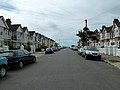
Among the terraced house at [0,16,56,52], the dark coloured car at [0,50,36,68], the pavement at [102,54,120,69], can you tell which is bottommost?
the pavement at [102,54,120,69]

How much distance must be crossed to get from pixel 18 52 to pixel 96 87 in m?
9.30

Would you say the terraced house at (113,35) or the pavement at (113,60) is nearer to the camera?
the pavement at (113,60)

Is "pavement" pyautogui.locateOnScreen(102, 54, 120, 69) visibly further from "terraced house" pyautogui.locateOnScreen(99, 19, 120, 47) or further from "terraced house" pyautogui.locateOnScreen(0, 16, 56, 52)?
"terraced house" pyautogui.locateOnScreen(99, 19, 120, 47)

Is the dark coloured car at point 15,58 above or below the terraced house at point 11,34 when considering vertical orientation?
below

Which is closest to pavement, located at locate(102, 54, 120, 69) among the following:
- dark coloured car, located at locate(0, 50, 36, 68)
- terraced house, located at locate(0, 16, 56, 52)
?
dark coloured car, located at locate(0, 50, 36, 68)

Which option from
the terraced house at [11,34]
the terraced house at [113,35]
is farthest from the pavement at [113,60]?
the terraced house at [113,35]

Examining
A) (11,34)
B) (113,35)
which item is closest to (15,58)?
(11,34)

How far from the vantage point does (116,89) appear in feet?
27.7

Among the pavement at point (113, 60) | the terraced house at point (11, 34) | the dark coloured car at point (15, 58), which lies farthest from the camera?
the terraced house at point (11, 34)

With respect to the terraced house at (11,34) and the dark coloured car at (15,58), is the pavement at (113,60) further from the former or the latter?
the terraced house at (11,34)

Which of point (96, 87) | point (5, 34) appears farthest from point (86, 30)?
point (96, 87)

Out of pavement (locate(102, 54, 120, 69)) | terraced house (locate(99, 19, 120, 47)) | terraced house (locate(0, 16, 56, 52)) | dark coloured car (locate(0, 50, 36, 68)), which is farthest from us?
terraced house (locate(99, 19, 120, 47))

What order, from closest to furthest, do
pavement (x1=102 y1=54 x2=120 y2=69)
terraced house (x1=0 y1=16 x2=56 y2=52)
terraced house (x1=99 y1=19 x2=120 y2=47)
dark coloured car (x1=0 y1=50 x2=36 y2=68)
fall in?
dark coloured car (x1=0 y1=50 x2=36 y2=68) → pavement (x1=102 y1=54 x2=120 y2=69) → terraced house (x1=0 y1=16 x2=56 y2=52) → terraced house (x1=99 y1=19 x2=120 y2=47)

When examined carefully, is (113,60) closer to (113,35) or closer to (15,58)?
(15,58)
